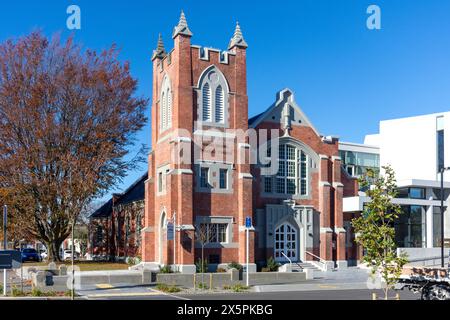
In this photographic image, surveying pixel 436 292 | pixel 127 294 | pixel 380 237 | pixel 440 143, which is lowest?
pixel 127 294

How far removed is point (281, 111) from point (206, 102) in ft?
21.0

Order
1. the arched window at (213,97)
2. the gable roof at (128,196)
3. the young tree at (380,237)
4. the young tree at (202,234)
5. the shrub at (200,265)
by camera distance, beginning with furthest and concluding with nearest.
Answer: the gable roof at (128,196)
the arched window at (213,97)
the young tree at (202,234)
the shrub at (200,265)
the young tree at (380,237)

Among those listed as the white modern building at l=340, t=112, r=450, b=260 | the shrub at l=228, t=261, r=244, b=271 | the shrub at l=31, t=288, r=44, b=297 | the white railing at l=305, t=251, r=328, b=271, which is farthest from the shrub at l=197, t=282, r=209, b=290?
the white modern building at l=340, t=112, r=450, b=260

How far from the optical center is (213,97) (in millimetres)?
39812

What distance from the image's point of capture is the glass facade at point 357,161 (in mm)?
56438

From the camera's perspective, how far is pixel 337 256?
43.2m

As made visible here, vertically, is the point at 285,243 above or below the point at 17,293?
above

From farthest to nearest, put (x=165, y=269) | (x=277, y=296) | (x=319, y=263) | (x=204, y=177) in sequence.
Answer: (x=319, y=263) → (x=204, y=177) → (x=165, y=269) → (x=277, y=296)

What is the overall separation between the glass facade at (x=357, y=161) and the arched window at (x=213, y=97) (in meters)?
19.5

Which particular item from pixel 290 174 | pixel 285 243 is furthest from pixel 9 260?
pixel 290 174

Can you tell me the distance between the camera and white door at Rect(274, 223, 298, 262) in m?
41.5

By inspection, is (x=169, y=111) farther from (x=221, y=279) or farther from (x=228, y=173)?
(x=221, y=279)

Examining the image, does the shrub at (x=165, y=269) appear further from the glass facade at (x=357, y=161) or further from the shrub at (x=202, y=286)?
the glass facade at (x=357, y=161)

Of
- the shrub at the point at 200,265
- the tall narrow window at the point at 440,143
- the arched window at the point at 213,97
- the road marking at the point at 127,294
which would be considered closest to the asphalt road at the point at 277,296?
the road marking at the point at 127,294
